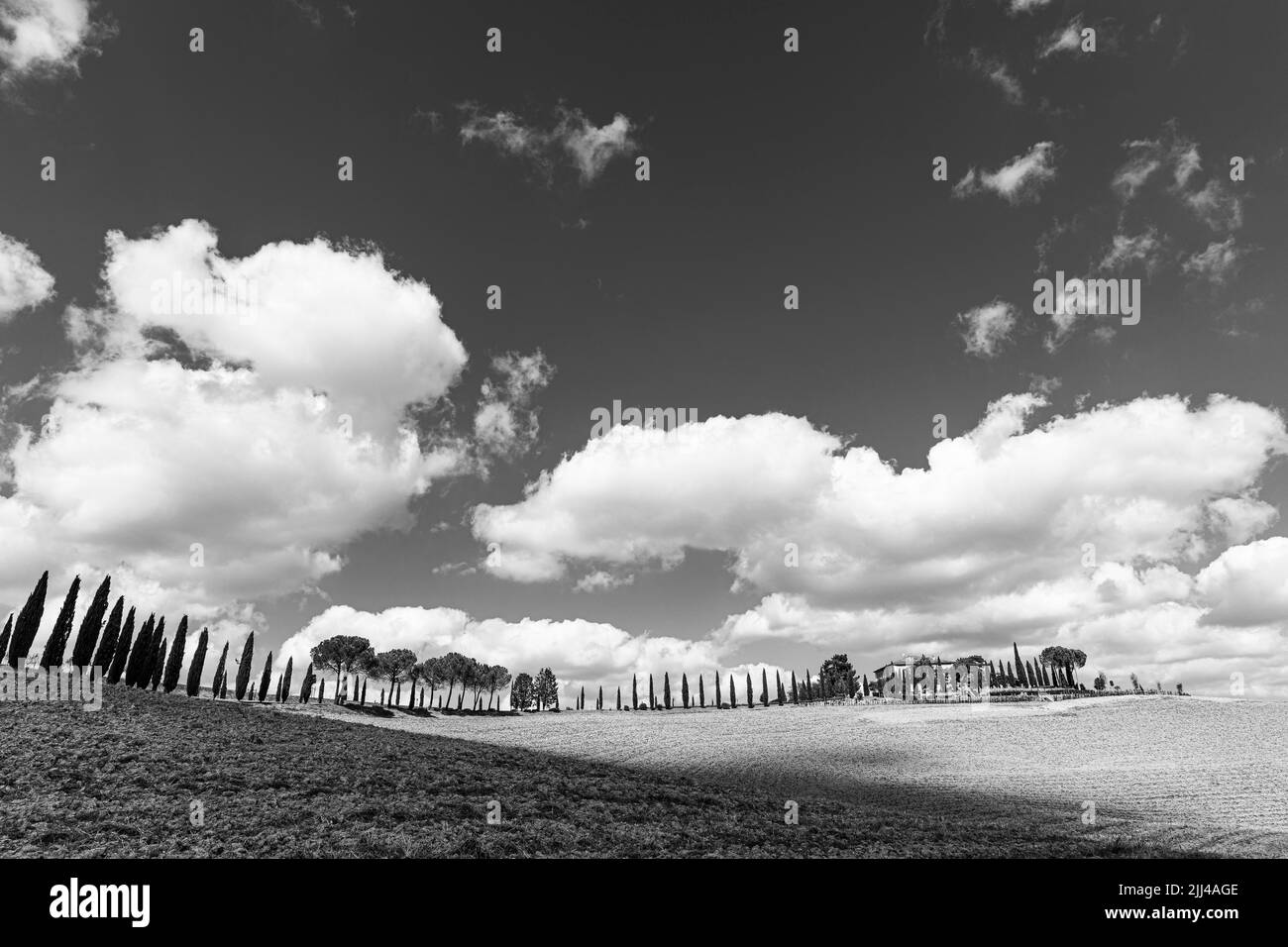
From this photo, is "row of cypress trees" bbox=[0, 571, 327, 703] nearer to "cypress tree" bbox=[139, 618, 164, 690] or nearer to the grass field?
"cypress tree" bbox=[139, 618, 164, 690]

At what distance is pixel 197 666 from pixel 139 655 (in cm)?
1694

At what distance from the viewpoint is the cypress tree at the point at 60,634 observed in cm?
6425

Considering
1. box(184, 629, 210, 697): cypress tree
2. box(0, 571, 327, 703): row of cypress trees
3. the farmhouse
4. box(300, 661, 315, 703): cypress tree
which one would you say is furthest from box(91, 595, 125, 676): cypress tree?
the farmhouse

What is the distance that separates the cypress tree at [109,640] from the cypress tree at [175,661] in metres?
14.7

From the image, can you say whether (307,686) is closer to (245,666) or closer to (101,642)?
(245,666)

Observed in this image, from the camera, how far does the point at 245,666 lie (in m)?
103

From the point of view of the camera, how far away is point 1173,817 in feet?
104

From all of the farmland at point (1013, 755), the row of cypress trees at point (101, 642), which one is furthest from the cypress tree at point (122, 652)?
the farmland at point (1013, 755)

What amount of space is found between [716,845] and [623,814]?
5.65 metres

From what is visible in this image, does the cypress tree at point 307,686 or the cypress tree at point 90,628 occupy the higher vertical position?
the cypress tree at point 90,628

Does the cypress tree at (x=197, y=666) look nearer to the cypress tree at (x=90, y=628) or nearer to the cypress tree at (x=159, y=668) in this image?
the cypress tree at (x=159, y=668)

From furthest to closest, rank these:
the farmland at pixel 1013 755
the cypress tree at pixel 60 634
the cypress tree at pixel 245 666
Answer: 1. the cypress tree at pixel 245 666
2. the cypress tree at pixel 60 634
3. the farmland at pixel 1013 755

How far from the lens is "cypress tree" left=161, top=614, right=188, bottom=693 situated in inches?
3261
